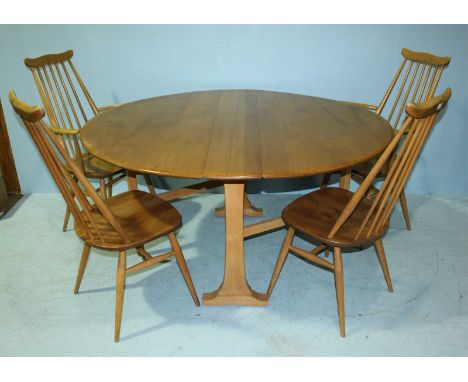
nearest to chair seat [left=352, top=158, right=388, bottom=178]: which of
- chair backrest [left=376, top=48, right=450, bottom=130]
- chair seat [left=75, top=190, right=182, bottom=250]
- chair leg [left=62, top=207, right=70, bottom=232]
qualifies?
chair backrest [left=376, top=48, right=450, bottom=130]

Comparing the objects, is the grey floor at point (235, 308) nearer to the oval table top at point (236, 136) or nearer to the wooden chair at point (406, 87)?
the wooden chair at point (406, 87)

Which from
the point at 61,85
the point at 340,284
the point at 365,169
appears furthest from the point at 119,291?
the point at 61,85

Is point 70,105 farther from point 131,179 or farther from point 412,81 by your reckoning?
point 412,81

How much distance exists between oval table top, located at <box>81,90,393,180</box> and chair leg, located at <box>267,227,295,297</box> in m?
0.44

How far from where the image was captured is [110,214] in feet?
5.96

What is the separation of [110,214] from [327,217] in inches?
→ 37.2

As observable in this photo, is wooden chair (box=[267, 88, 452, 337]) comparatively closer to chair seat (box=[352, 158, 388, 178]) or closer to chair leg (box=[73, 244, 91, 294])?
chair seat (box=[352, 158, 388, 178])

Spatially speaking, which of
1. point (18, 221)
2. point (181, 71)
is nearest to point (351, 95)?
point (181, 71)

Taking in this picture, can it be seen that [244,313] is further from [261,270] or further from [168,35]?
[168,35]

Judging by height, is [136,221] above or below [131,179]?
above

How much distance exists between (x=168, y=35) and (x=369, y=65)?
4.25 feet

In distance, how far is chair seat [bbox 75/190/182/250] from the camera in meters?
1.93

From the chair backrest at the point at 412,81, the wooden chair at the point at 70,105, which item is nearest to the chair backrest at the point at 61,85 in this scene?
the wooden chair at the point at 70,105

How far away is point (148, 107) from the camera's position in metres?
2.50
